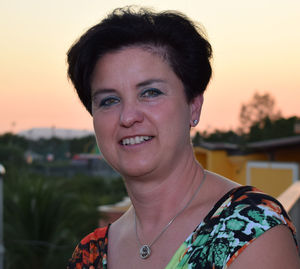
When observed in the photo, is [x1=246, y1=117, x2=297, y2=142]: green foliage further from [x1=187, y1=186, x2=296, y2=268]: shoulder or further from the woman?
[x1=187, y1=186, x2=296, y2=268]: shoulder

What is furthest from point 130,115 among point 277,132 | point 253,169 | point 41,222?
point 277,132

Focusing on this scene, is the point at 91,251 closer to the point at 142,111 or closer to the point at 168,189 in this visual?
the point at 168,189

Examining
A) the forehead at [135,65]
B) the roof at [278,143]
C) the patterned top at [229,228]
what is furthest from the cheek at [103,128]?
the roof at [278,143]

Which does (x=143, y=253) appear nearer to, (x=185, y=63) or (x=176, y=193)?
(x=176, y=193)

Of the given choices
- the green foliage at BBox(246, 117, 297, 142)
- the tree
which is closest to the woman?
the green foliage at BBox(246, 117, 297, 142)

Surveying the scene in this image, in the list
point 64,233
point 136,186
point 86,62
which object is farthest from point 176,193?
point 64,233

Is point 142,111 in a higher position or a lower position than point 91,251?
higher

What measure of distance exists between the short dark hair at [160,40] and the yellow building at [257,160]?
40.6 feet

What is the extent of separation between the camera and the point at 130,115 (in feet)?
5.16

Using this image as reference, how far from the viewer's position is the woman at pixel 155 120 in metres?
1.58

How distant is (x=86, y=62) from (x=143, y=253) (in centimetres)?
72

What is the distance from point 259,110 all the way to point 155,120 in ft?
142

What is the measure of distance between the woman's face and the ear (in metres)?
0.05

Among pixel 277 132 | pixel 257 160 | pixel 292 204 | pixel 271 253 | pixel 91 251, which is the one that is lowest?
pixel 277 132
